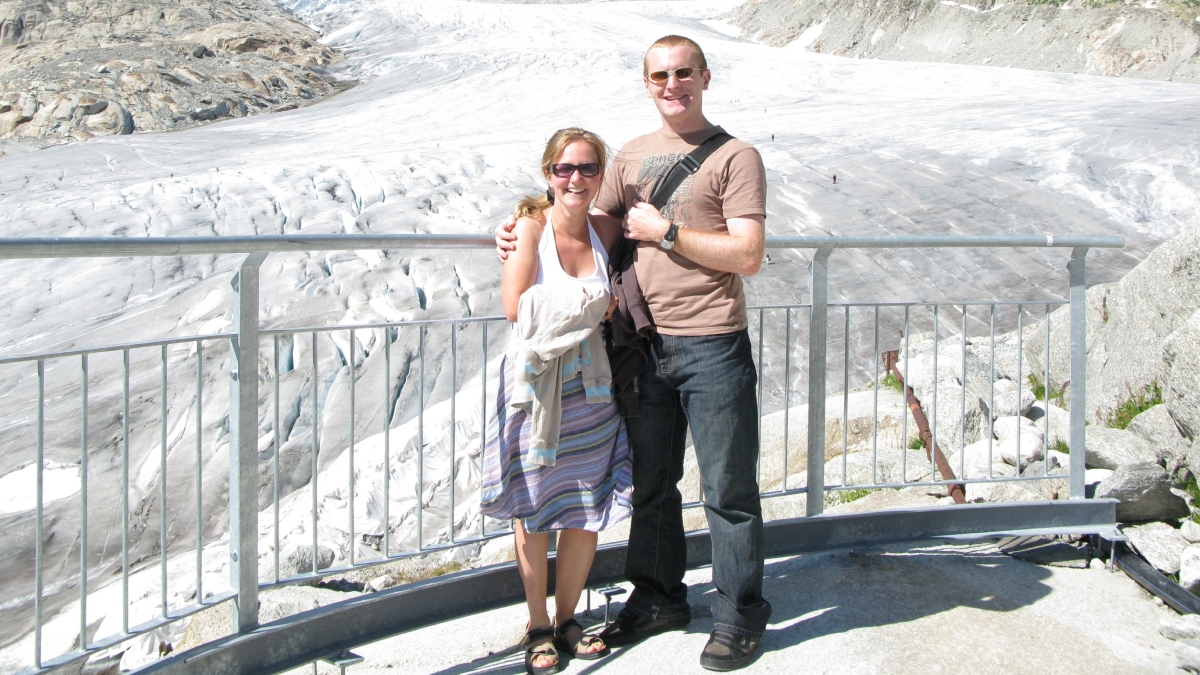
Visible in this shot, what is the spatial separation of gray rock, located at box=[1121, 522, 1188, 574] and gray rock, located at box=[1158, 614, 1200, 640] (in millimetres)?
595

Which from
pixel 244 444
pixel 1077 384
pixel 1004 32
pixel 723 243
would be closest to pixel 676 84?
pixel 723 243

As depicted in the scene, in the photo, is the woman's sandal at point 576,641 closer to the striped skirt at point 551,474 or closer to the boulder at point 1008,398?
the striped skirt at point 551,474

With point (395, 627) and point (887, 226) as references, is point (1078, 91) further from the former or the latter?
point (395, 627)

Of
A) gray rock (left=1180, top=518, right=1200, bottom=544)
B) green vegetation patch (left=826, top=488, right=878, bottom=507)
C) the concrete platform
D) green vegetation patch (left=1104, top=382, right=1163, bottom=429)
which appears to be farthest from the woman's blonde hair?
green vegetation patch (left=1104, top=382, right=1163, bottom=429)

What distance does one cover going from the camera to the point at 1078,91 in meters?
19.4

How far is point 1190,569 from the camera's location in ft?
11.9

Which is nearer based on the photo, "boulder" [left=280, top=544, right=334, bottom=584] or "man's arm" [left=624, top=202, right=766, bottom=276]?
"man's arm" [left=624, top=202, right=766, bottom=276]

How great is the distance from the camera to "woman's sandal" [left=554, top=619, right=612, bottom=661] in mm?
2938

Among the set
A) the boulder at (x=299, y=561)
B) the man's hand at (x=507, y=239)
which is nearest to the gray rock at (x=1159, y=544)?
the man's hand at (x=507, y=239)

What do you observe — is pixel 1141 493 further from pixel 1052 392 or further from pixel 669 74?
pixel 669 74

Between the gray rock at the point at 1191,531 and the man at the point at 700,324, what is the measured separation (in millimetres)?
2065

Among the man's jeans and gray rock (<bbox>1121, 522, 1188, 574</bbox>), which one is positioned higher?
the man's jeans

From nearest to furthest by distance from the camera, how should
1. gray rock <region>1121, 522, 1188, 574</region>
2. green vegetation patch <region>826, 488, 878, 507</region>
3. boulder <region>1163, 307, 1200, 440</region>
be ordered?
1. gray rock <region>1121, 522, 1188, 574</region>
2. boulder <region>1163, 307, 1200, 440</region>
3. green vegetation patch <region>826, 488, 878, 507</region>

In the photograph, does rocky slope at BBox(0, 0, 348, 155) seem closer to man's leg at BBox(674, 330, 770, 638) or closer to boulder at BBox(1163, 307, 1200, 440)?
man's leg at BBox(674, 330, 770, 638)
